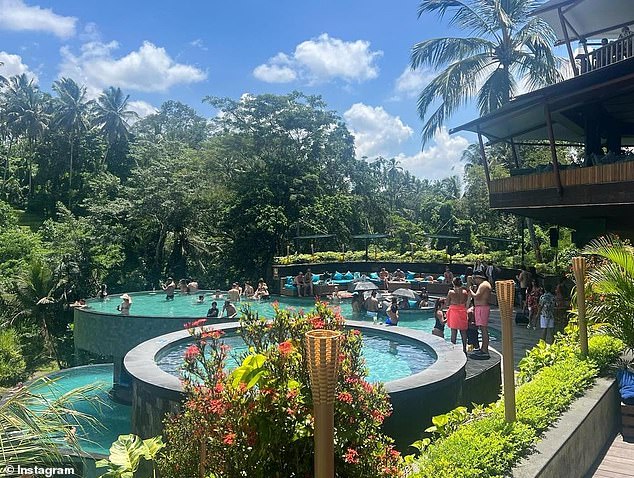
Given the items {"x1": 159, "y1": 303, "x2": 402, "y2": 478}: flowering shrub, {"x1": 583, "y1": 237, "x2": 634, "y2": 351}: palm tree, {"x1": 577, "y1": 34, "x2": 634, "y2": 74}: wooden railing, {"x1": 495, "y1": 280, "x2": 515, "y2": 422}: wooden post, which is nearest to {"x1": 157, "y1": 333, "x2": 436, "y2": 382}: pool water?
{"x1": 583, "y1": 237, "x2": 634, "y2": 351}: palm tree

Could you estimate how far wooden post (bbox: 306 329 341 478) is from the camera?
7.16ft

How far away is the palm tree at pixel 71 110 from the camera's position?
47.0m

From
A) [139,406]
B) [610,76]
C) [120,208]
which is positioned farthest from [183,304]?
[610,76]

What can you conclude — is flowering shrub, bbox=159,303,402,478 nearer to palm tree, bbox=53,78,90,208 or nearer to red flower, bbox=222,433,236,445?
red flower, bbox=222,433,236,445

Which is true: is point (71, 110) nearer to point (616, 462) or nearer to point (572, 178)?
point (572, 178)

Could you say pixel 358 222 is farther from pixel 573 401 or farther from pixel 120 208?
pixel 573 401

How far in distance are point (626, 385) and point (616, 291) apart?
1.17 metres

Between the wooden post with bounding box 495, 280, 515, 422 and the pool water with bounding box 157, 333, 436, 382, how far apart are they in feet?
15.9

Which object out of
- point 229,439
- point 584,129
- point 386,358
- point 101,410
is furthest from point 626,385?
point 584,129

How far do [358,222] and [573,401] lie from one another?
30837mm

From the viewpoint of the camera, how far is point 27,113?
48.1 metres

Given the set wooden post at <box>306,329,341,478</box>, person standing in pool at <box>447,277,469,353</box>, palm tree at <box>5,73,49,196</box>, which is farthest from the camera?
palm tree at <box>5,73,49,196</box>

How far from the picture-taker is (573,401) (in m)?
4.75

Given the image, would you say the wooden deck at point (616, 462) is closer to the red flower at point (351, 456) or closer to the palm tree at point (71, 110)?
the red flower at point (351, 456)
